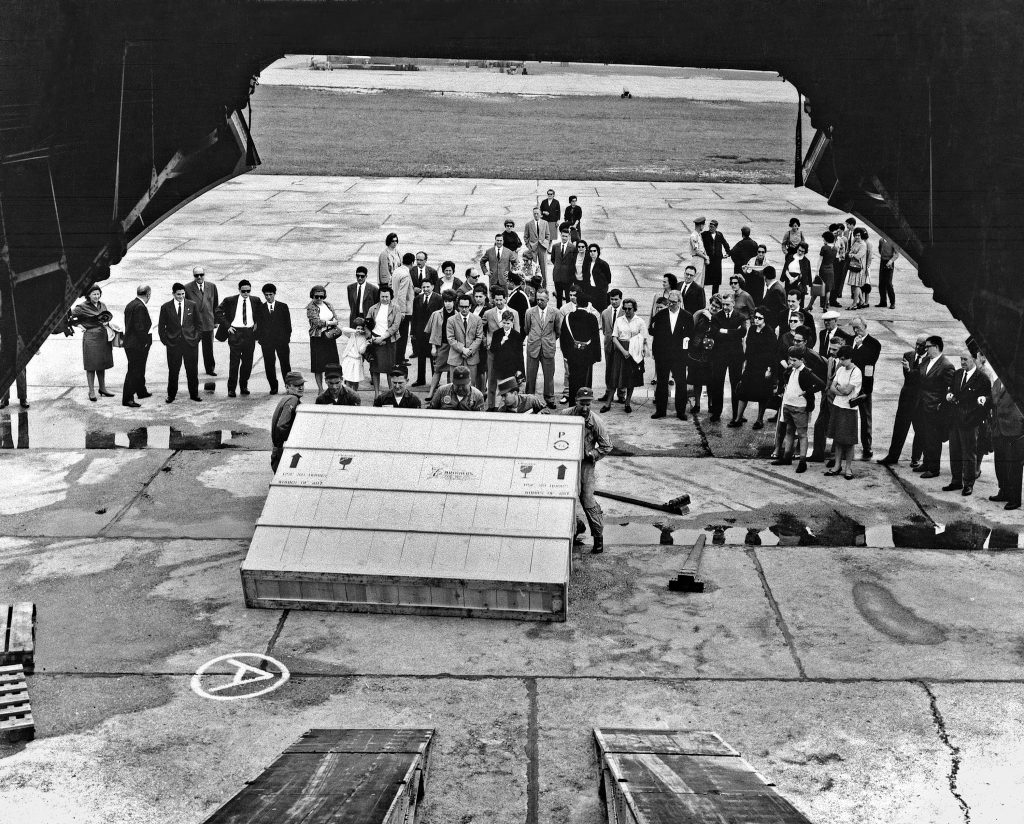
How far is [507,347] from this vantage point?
1770 centimetres

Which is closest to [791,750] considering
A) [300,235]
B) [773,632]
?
[773,632]

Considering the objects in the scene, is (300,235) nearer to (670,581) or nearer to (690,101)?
(670,581)

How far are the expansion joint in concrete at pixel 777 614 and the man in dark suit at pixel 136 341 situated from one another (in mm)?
10000

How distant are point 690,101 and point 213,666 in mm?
56342

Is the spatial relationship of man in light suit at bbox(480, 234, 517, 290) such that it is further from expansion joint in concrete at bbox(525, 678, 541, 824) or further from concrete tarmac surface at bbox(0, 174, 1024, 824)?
expansion joint in concrete at bbox(525, 678, 541, 824)

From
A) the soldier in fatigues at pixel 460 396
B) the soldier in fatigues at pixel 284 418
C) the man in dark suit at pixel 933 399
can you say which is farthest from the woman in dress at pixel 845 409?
the soldier in fatigues at pixel 284 418

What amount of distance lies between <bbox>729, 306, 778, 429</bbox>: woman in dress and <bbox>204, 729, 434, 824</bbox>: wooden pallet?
9390 millimetres

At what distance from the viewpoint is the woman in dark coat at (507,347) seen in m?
17.6

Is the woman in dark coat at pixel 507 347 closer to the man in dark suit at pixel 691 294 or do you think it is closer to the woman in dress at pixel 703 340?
the woman in dress at pixel 703 340

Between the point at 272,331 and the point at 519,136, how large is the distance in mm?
32809

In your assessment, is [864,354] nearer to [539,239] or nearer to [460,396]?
[460,396]

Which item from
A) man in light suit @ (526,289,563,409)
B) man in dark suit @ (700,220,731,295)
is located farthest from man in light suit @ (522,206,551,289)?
man in light suit @ (526,289,563,409)

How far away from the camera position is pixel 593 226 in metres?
33.5

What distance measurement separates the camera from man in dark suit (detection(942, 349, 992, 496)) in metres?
15.0
